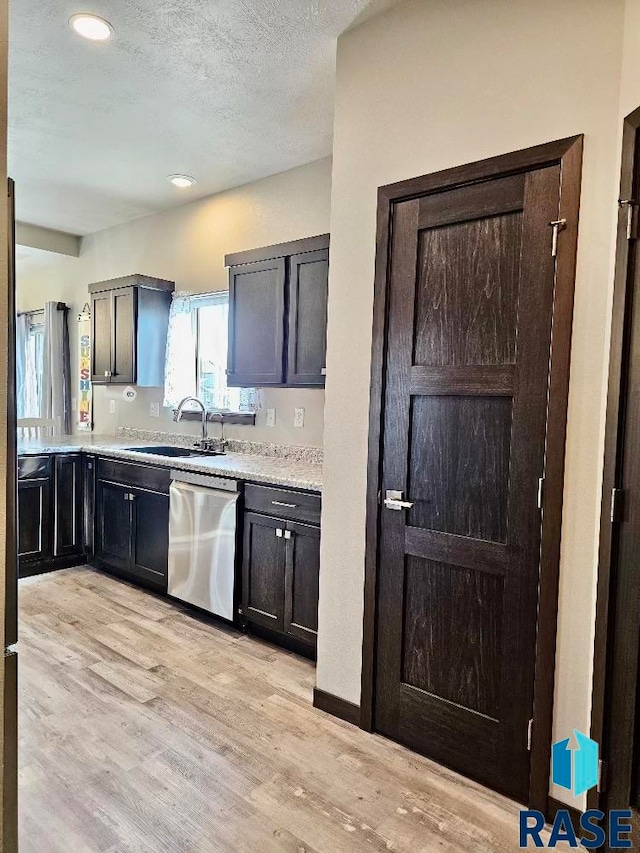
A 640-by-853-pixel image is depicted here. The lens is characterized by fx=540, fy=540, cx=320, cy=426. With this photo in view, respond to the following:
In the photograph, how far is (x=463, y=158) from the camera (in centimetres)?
192

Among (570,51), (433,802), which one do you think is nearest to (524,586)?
(433,802)


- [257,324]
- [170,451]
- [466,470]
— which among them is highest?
[257,324]

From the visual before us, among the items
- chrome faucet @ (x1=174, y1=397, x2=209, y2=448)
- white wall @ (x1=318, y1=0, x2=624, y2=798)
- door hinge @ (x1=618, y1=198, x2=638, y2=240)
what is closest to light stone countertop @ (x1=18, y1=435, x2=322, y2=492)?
chrome faucet @ (x1=174, y1=397, x2=209, y2=448)

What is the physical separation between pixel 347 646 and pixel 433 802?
0.64m

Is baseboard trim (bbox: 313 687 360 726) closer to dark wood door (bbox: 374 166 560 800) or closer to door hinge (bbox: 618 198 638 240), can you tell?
dark wood door (bbox: 374 166 560 800)

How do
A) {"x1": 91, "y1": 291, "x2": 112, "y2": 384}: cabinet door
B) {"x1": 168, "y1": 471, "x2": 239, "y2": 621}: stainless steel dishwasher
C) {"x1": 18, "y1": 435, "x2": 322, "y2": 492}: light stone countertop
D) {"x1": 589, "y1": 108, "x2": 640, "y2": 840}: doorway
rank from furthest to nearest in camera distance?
{"x1": 91, "y1": 291, "x2": 112, "y2": 384}: cabinet door < {"x1": 168, "y1": 471, "x2": 239, "y2": 621}: stainless steel dishwasher < {"x1": 18, "y1": 435, "x2": 322, "y2": 492}: light stone countertop < {"x1": 589, "y1": 108, "x2": 640, "y2": 840}: doorway

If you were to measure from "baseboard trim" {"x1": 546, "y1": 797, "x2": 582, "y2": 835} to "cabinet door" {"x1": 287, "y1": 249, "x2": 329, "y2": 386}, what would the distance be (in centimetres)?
204

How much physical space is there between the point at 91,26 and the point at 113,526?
299 cm

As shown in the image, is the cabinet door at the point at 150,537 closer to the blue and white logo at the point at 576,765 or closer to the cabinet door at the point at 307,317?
the cabinet door at the point at 307,317

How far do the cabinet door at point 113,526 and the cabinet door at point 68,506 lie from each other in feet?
0.71

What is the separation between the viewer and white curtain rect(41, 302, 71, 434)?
5.58 meters

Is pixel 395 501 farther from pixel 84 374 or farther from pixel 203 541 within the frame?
pixel 84 374

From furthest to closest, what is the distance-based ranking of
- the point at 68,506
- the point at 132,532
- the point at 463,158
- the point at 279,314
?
the point at 68,506 → the point at 132,532 → the point at 279,314 → the point at 463,158

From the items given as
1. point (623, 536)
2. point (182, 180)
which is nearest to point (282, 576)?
point (623, 536)
